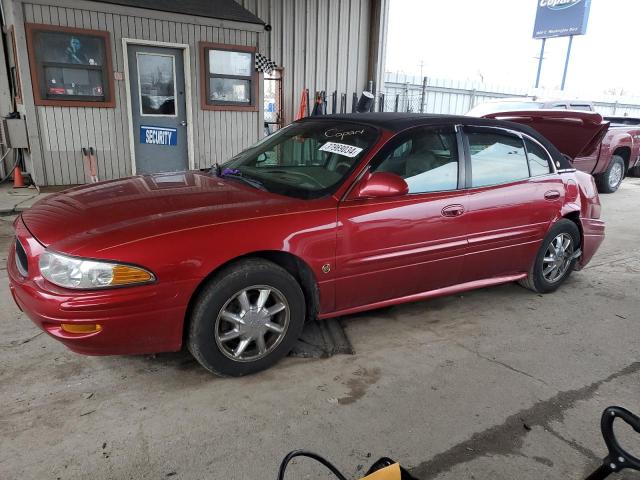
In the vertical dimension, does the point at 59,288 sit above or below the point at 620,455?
above

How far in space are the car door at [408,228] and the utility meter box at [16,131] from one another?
21.1 feet

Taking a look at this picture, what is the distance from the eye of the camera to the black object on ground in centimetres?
318

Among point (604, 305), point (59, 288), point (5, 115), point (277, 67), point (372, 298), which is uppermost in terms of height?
point (277, 67)

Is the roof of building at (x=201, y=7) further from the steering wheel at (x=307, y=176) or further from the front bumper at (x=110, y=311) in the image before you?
the front bumper at (x=110, y=311)

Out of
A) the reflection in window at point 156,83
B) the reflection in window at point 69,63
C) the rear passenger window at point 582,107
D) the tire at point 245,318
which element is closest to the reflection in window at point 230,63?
the reflection in window at point 156,83

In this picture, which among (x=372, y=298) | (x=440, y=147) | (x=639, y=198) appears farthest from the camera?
(x=639, y=198)

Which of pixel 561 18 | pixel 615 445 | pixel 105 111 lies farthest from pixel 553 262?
pixel 561 18

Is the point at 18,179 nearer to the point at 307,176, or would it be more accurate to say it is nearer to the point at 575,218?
the point at 307,176

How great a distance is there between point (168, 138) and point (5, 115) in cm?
270

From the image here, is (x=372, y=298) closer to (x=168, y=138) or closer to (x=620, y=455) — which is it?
(x=620, y=455)

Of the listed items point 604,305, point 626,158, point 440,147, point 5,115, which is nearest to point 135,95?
point 5,115

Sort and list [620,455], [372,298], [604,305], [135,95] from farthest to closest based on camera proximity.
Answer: [135,95]
[604,305]
[372,298]
[620,455]

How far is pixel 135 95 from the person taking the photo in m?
7.78

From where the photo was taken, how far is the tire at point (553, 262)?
4.20 meters
